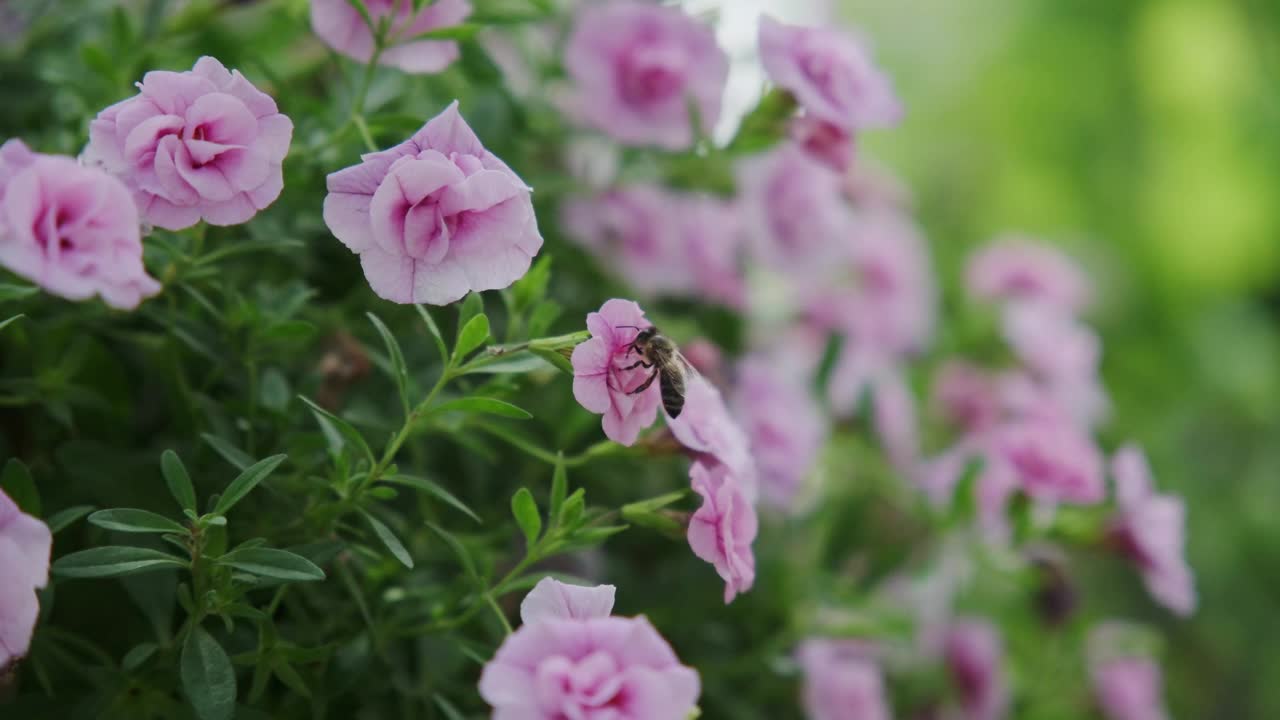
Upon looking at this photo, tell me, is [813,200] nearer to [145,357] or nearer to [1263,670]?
[145,357]

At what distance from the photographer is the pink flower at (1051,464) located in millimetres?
816

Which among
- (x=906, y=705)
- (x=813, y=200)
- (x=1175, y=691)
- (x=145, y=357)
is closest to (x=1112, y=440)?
(x=1175, y=691)

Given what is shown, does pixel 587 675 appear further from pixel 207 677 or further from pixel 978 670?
pixel 978 670

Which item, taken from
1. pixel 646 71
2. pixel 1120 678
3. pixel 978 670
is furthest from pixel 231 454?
pixel 1120 678

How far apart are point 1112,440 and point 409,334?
1329 millimetres

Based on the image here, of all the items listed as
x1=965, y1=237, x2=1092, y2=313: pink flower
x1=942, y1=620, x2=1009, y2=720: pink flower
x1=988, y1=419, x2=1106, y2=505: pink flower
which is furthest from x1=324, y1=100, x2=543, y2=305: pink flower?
x1=965, y1=237, x2=1092, y2=313: pink flower

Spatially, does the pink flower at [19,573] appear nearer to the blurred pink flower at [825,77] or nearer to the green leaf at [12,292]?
the green leaf at [12,292]

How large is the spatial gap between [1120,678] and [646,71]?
2.18 feet

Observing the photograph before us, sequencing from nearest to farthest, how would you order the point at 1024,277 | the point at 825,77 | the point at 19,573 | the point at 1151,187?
the point at 19,573, the point at 825,77, the point at 1024,277, the point at 1151,187

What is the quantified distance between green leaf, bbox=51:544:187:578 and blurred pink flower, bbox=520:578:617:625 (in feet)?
0.50

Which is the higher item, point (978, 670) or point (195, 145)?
point (195, 145)

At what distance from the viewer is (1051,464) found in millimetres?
824

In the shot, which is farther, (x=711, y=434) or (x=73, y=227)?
(x=711, y=434)

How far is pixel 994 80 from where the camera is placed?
3279mm
